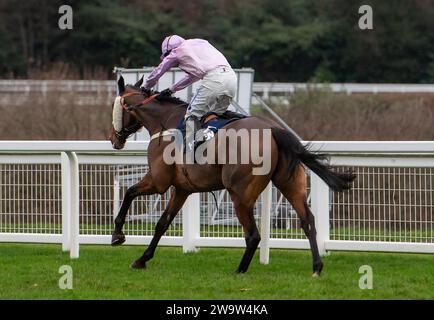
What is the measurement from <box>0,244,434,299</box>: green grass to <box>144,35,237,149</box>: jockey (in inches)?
48.0

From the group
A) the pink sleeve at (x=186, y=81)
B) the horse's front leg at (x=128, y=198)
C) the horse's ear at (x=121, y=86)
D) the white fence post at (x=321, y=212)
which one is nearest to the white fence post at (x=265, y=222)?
the white fence post at (x=321, y=212)

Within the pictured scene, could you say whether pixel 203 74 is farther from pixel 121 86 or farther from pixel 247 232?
pixel 247 232

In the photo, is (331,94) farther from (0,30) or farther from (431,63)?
(0,30)

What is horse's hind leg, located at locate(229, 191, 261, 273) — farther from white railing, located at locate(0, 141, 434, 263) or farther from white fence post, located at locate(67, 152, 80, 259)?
white fence post, located at locate(67, 152, 80, 259)

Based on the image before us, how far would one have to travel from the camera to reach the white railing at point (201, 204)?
31.2ft

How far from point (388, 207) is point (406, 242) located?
0.35 meters

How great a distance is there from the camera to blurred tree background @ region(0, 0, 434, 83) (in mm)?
34781

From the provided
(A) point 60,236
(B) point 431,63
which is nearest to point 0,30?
(B) point 431,63

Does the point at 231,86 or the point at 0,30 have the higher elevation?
the point at 0,30

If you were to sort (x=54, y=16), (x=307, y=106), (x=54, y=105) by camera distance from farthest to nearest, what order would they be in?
(x=54, y=16)
(x=307, y=106)
(x=54, y=105)

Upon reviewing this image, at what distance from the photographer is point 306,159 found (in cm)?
891

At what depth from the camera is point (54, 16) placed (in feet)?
119

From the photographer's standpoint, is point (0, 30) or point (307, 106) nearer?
point (307, 106)

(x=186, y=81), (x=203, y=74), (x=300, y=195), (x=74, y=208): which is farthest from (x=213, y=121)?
(x=74, y=208)
